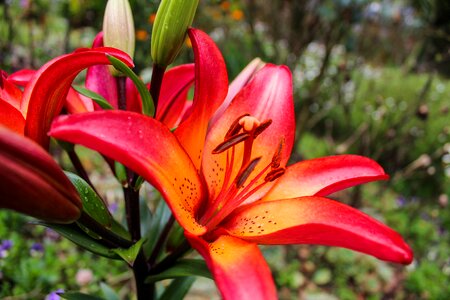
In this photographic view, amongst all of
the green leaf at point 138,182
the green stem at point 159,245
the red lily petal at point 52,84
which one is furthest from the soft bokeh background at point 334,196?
the red lily petal at point 52,84

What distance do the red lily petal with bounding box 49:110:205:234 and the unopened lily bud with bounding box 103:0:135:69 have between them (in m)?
0.15

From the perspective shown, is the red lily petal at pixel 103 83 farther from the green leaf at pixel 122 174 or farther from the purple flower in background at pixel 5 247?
the purple flower in background at pixel 5 247

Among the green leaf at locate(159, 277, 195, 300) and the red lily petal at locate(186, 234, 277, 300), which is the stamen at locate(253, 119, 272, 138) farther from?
the green leaf at locate(159, 277, 195, 300)

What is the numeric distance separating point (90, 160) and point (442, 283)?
1999 mm

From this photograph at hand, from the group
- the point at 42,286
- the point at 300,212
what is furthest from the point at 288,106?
the point at 42,286

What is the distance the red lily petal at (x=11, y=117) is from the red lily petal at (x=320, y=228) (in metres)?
0.26

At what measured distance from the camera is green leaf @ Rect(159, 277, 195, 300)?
2.63ft

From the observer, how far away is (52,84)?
0.48 metres

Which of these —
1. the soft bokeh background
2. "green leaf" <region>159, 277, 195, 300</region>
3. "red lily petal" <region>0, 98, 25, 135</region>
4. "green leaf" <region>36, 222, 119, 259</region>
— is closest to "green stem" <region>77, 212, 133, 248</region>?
"green leaf" <region>36, 222, 119, 259</region>

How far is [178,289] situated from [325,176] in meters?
0.35

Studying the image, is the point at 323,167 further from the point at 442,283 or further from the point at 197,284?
the point at 442,283

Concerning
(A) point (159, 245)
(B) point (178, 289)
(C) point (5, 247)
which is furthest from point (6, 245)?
(A) point (159, 245)

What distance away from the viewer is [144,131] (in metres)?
0.47

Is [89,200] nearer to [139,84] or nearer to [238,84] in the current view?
[139,84]
